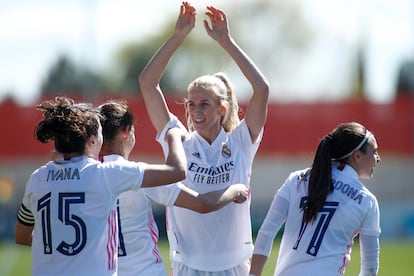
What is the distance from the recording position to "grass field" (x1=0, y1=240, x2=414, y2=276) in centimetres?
1775

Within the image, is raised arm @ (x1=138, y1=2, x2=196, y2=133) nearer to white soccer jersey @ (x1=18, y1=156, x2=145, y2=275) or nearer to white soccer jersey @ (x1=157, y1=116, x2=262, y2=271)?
white soccer jersey @ (x1=157, y1=116, x2=262, y2=271)

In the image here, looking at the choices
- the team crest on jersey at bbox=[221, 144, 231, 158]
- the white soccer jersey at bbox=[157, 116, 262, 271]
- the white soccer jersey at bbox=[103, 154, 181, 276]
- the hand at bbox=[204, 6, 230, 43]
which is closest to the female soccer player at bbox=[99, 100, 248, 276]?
the white soccer jersey at bbox=[103, 154, 181, 276]

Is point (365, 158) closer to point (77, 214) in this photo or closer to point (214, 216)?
point (214, 216)

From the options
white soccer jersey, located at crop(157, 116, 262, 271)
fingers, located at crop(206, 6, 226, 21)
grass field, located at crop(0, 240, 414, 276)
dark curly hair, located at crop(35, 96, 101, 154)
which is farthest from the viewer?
grass field, located at crop(0, 240, 414, 276)

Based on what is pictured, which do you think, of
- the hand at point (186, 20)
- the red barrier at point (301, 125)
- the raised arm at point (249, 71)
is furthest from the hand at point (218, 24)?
the red barrier at point (301, 125)

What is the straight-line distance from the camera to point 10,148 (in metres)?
30.1

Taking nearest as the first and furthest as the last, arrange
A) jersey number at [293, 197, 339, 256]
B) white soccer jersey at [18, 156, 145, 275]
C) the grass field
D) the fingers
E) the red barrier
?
1. white soccer jersey at [18, 156, 145, 275]
2. jersey number at [293, 197, 339, 256]
3. the fingers
4. the grass field
5. the red barrier

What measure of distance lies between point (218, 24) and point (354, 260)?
44.9ft

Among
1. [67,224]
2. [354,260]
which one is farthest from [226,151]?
[354,260]

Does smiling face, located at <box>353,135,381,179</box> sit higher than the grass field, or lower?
higher

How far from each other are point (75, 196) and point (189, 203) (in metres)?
0.71

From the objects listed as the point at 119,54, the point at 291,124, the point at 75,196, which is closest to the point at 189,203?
the point at 75,196

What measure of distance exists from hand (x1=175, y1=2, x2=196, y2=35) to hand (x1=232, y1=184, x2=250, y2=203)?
130 centimetres

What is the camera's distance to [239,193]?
6.24m
